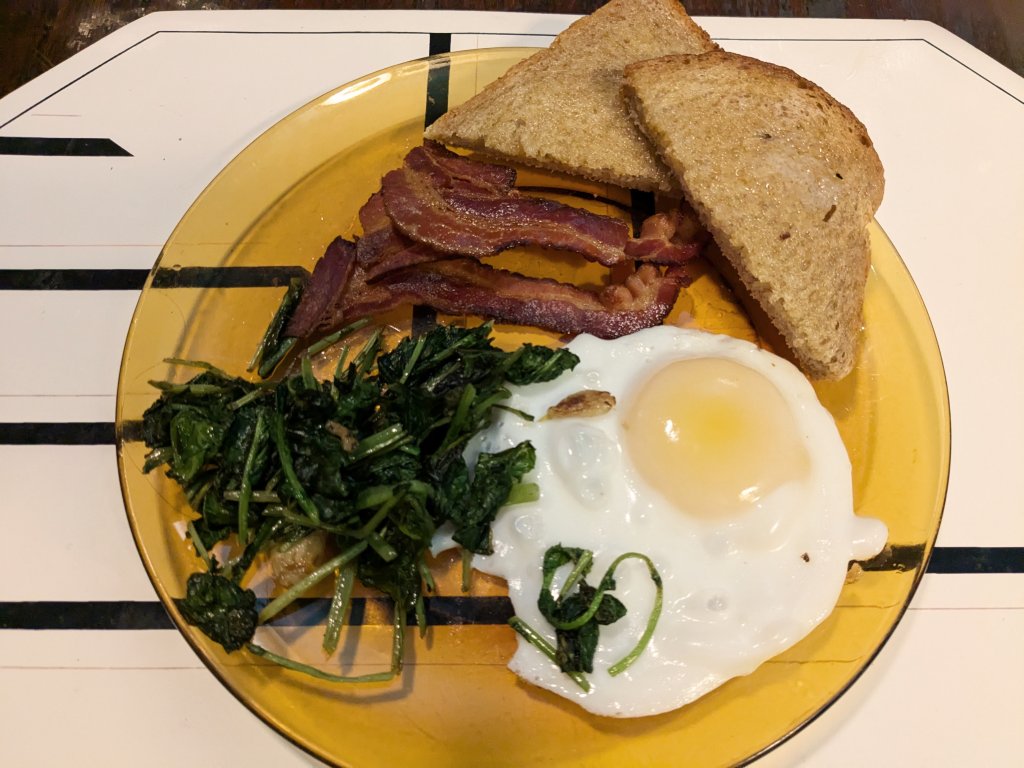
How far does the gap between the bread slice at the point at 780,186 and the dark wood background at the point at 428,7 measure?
117 cm

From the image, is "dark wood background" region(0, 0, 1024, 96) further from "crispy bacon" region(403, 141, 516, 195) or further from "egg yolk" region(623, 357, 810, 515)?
"egg yolk" region(623, 357, 810, 515)

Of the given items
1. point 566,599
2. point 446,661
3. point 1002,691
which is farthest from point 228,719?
point 1002,691

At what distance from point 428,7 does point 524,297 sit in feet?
6.33

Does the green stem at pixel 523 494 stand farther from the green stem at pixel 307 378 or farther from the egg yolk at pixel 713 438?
the green stem at pixel 307 378

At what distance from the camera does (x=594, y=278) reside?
2.71 meters

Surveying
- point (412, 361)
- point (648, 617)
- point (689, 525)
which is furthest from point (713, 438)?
point (412, 361)

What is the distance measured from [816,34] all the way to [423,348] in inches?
108

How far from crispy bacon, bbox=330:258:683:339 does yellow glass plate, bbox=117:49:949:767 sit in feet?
0.33

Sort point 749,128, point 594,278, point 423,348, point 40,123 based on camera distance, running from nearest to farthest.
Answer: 1. point 423,348
2. point 749,128
3. point 594,278
4. point 40,123

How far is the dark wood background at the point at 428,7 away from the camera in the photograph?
3.30 metres

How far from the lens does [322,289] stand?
2432 mm

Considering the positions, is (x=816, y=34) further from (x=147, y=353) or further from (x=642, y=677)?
(x=147, y=353)

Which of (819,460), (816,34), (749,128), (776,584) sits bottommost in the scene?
(776,584)

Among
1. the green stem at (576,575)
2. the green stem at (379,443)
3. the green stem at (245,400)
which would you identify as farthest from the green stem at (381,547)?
the green stem at (245,400)
